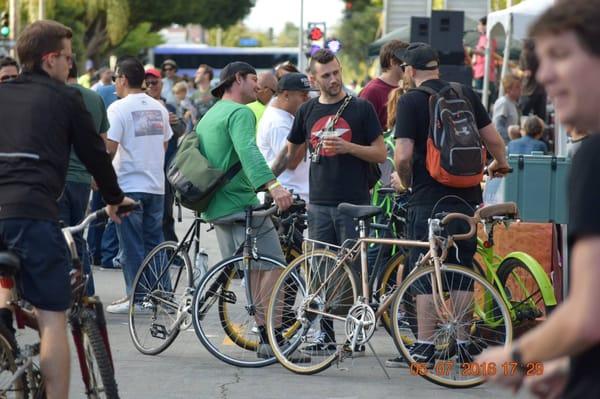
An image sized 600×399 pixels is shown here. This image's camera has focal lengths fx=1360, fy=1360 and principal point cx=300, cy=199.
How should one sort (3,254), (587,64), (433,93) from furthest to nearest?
1. (433,93)
2. (3,254)
3. (587,64)

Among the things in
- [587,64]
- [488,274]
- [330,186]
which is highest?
[587,64]

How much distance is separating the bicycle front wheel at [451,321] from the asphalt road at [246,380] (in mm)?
114

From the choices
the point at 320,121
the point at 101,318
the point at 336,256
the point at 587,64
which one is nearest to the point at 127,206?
the point at 101,318

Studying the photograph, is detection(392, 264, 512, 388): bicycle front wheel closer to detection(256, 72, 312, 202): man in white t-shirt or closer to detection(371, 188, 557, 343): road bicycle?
detection(371, 188, 557, 343): road bicycle

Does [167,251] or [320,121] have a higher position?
[320,121]

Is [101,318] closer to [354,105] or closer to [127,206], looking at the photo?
[127,206]

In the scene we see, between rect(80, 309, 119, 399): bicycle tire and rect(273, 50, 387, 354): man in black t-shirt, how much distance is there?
2.75 m

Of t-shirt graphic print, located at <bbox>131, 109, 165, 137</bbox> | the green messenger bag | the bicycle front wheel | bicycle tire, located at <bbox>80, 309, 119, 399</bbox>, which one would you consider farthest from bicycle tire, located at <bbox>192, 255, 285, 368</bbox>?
t-shirt graphic print, located at <bbox>131, 109, 165, 137</bbox>

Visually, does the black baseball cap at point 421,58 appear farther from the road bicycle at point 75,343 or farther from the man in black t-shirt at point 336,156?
the road bicycle at point 75,343

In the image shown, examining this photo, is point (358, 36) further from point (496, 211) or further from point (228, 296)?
point (496, 211)

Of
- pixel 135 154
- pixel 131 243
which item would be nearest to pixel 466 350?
pixel 131 243

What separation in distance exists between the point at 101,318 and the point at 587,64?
3.34 metres

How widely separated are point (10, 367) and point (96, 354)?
1.22ft

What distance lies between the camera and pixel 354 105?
27.0 ft
